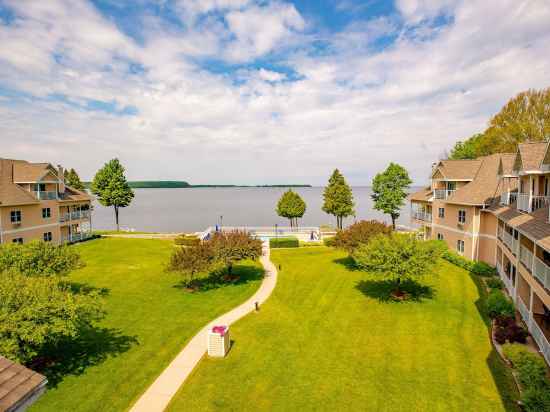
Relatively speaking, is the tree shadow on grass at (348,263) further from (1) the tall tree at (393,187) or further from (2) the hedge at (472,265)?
(1) the tall tree at (393,187)

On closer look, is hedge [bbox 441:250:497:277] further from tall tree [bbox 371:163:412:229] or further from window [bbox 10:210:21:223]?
window [bbox 10:210:21:223]

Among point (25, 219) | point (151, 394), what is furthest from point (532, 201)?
point (25, 219)

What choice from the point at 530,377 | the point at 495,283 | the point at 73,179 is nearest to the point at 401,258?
the point at 495,283

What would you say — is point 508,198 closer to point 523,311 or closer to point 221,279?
point 523,311

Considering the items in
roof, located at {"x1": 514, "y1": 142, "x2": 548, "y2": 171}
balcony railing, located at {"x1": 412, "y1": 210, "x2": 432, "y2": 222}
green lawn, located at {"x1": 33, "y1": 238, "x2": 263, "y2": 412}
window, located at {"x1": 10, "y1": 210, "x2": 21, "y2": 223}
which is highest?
roof, located at {"x1": 514, "y1": 142, "x2": 548, "y2": 171}

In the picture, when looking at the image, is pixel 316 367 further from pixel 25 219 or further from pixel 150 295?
pixel 25 219

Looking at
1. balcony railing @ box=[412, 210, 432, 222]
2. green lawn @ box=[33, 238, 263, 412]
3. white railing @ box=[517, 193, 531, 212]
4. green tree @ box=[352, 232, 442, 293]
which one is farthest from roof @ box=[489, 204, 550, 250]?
green lawn @ box=[33, 238, 263, 412]
